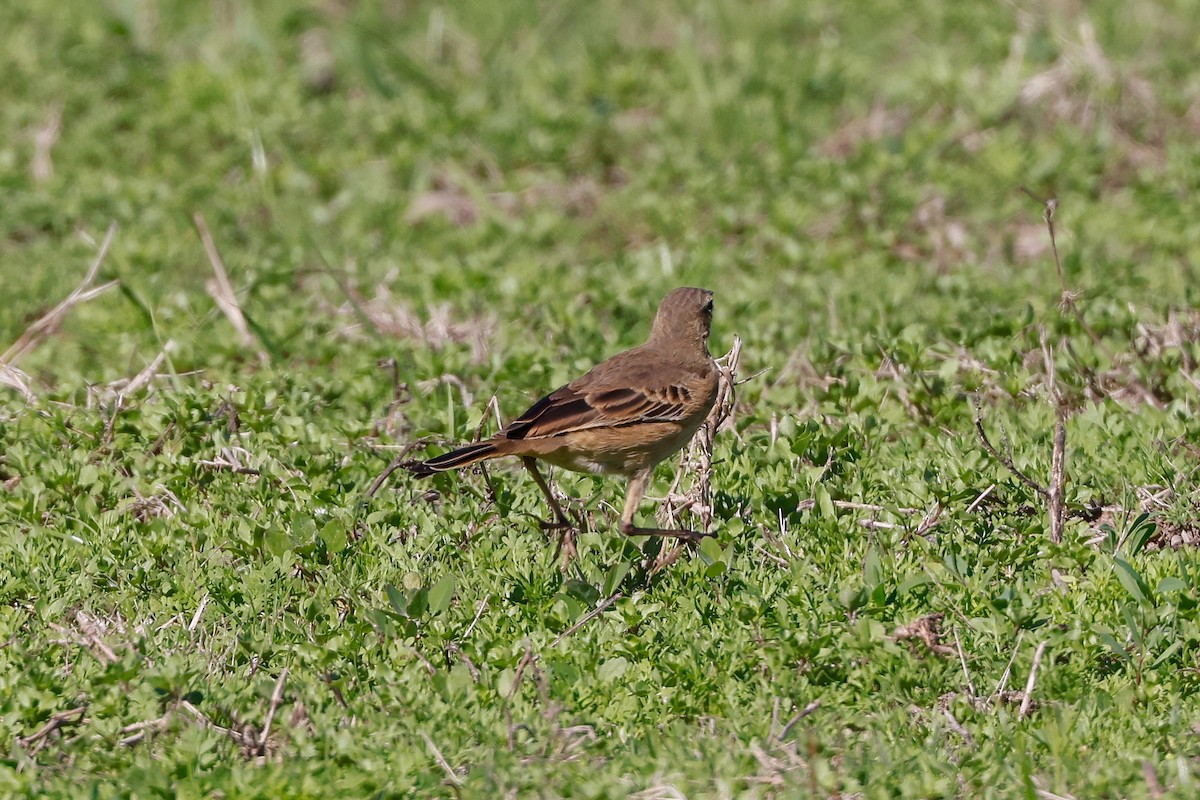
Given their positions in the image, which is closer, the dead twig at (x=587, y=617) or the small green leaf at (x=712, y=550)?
the dead twig at (x=587, y=617)

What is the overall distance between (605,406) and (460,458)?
2.37 feet

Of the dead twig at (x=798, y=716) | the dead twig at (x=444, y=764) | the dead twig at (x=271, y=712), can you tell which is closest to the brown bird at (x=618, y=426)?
the dead twig at (x=798, y=716)

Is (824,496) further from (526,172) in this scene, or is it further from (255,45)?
(255,45)

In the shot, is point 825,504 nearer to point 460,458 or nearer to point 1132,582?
point 1132,582

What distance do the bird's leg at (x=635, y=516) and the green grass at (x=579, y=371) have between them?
139mm

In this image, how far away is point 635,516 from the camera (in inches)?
260

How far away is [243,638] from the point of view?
5.65 meters

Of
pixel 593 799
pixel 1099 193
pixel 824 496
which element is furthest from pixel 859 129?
pixel 593 799

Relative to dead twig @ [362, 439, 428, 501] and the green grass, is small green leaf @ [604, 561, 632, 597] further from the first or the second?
dead twig @ [362, 439, 428, 501]

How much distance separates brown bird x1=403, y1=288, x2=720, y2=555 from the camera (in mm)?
6164

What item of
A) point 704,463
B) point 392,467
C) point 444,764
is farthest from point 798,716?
point 392,467

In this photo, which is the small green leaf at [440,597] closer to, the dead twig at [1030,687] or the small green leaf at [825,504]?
the small green leaf at [825,504]

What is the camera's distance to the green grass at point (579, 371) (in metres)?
5.19

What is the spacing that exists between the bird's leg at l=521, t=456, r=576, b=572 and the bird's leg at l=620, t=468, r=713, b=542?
22 cm
